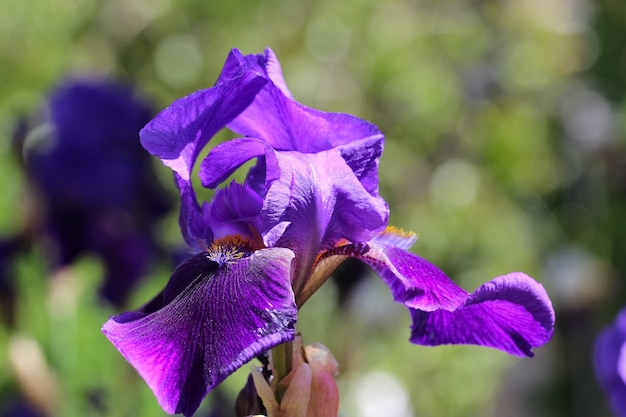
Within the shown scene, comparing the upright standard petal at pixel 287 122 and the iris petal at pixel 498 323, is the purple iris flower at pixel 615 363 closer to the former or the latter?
the iris petal at pixel 498 323

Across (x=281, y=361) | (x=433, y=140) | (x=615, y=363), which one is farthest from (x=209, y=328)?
(x=433, y=140)

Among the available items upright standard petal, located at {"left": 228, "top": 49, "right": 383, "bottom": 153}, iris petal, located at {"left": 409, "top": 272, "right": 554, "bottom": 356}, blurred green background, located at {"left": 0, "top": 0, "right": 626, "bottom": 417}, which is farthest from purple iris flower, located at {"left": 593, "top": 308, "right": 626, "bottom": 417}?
blurred green background, located at {"left": 0, "top": 0, "right": 626, "bottom": 417}

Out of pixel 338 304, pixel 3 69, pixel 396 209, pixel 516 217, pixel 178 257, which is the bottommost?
pixel 516 217

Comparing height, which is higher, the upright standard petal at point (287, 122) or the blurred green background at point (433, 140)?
the upright standard petal at point (287, 122)

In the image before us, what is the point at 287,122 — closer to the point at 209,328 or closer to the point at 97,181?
the point at 209,328

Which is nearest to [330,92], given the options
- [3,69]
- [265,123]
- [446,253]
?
[446,253]

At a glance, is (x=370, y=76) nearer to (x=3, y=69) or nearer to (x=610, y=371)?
(x=3, y=69)

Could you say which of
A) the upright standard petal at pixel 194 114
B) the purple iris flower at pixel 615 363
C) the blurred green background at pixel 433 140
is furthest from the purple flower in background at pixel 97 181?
the upright standard petal at pixel 194 114
